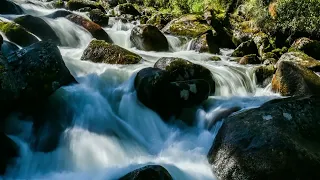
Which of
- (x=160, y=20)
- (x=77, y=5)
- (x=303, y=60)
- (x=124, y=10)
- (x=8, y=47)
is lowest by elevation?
(x=124, y=10)

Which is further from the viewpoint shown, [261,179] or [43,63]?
[43,63]

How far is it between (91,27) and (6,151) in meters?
8.86

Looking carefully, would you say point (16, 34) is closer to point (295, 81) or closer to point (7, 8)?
point (7, 8)

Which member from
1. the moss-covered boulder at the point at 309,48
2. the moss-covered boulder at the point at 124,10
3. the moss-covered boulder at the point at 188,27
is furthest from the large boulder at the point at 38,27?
the moss-covered boulder at the point at 309,48

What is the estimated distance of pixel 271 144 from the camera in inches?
225

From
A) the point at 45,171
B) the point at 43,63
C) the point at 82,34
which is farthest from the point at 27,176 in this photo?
the point at 82,34

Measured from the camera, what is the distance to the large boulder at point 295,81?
8.91 meters

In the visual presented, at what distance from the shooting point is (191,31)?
16125 millimetres

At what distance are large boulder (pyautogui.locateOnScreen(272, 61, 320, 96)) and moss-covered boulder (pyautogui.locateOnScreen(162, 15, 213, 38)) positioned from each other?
6.68m

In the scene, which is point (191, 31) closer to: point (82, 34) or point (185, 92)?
point (82, 34)

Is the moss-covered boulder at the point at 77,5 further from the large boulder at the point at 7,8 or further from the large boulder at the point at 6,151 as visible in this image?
the large boulder at the point at 6,151

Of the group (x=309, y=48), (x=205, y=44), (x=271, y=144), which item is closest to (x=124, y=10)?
(x=205, y=44)

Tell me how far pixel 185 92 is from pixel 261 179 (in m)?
3.12

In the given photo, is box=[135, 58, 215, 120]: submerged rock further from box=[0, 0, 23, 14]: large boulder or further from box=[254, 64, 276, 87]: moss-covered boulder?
box=[0, 0, 23, 14]: large boulder
